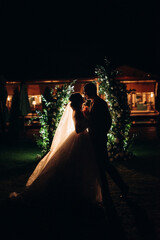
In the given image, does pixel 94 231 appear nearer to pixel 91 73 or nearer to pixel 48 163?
pixel 48 163

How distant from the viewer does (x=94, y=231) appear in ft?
13.3

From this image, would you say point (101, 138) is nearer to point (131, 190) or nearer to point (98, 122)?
point (98, 122)

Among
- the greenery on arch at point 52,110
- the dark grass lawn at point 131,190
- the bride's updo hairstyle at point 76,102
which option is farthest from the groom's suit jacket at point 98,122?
the greenery on arch at point 52,110

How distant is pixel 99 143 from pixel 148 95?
25591 mm

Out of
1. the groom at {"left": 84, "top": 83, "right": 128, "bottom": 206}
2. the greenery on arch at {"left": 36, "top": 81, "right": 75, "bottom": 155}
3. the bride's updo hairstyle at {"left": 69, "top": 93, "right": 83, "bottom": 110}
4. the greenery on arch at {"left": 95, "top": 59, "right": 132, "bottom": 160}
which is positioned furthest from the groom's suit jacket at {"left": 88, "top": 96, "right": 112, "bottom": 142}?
the greenery on arch at {"left": 36, "top": 81, "right": 75, "bottom": 155}

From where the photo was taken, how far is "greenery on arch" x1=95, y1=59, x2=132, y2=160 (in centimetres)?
912

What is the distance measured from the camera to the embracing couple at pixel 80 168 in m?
5.05

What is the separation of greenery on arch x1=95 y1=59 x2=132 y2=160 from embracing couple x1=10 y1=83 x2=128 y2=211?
134 inches

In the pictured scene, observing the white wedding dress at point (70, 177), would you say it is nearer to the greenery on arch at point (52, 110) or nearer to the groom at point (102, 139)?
the groom at point (102, 139)

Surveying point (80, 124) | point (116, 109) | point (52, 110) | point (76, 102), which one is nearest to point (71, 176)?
point (80, 124)

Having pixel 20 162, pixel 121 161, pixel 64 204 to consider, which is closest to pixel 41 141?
pixel 20 162

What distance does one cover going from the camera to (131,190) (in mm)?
6070

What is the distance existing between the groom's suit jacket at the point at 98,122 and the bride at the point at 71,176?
0.18m

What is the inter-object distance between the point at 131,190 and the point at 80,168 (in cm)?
141
